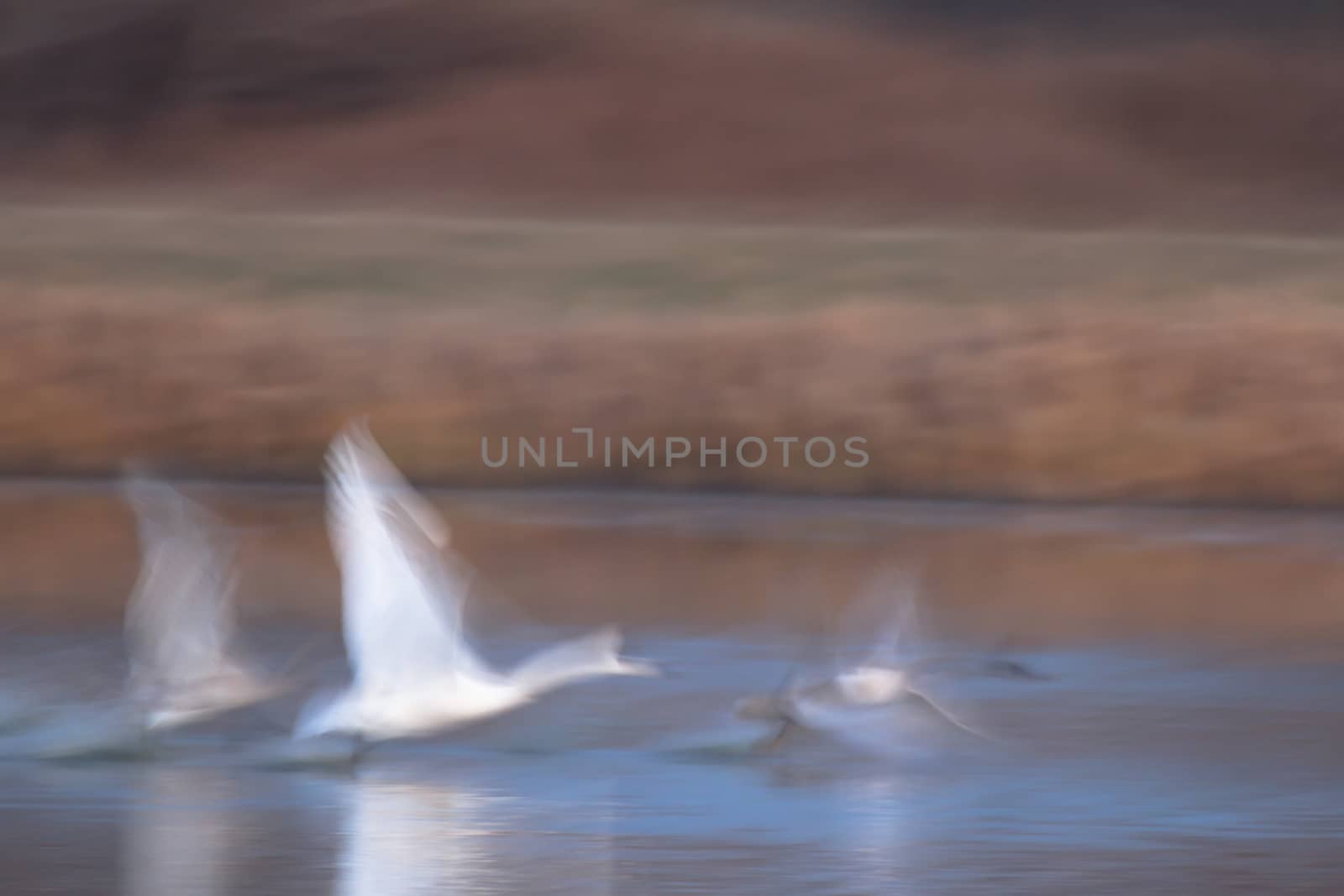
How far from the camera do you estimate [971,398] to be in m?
18.2

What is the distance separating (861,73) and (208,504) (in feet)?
39.9

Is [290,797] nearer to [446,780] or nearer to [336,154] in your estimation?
[446,780]

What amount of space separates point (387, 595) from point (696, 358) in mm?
11443

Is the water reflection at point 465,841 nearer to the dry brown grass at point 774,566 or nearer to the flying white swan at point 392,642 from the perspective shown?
the flying white swan at point 392,642

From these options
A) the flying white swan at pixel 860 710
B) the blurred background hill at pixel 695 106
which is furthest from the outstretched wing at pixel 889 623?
the blurred background hill at pixel 695 106

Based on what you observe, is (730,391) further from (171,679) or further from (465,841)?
(465,841)

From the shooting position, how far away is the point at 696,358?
1892 cm

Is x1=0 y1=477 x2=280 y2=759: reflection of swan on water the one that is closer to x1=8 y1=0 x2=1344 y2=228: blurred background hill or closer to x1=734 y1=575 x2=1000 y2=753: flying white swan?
x1=734 y1=575 x2=1000 y2=753: flying white swan

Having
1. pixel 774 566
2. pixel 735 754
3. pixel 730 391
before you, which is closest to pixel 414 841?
pixel 735 754

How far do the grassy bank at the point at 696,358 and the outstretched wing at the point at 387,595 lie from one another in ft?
31.3

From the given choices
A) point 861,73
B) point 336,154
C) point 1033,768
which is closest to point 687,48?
point 861,73

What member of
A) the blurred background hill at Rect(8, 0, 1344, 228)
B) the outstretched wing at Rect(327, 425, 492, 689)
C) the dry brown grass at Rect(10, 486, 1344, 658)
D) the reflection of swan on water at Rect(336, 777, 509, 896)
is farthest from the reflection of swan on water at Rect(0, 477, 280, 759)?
the blurred background hill at Rect(8, 0, 1344, 228)

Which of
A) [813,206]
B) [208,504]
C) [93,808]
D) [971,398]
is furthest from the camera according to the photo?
[813,206]

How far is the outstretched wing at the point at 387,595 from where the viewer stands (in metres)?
7.50
